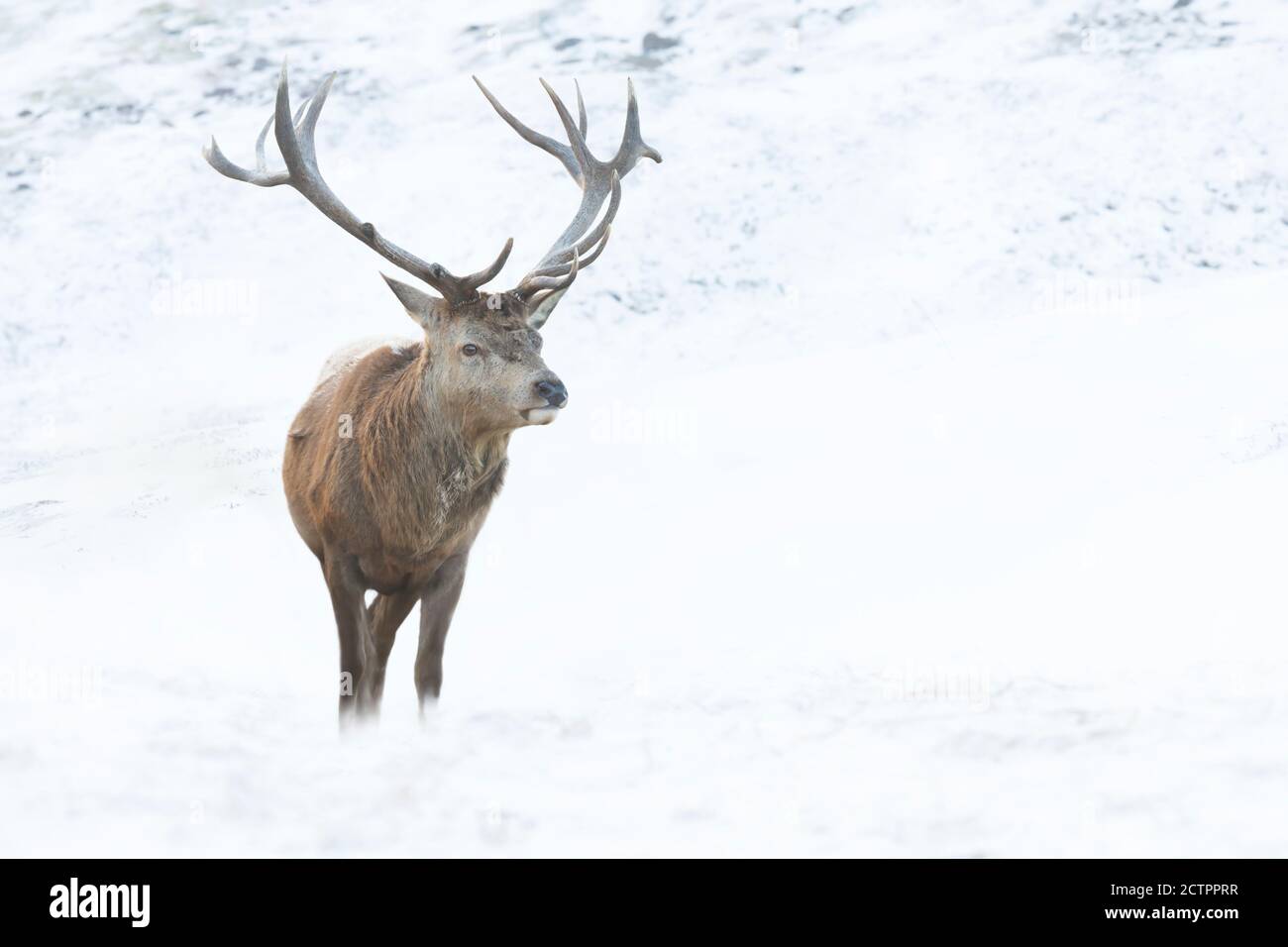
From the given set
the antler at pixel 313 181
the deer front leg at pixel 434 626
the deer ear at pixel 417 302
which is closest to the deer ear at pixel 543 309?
the antler at pixel 313 181

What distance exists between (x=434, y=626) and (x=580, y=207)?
2209mm

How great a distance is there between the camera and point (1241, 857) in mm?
4727

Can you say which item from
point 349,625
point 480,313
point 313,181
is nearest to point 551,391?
point 480,313

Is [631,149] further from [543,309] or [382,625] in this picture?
[382,625]

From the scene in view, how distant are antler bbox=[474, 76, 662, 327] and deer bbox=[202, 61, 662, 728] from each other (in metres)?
0.02

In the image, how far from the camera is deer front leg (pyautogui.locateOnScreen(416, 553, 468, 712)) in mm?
7133

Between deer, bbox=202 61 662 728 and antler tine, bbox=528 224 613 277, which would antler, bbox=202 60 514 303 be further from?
antler tine, bbox=528 224 613 277

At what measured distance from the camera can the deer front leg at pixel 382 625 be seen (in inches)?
286

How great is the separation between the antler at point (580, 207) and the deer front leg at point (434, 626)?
3.83 feet

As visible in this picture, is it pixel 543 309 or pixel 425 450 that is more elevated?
pixel 543 309

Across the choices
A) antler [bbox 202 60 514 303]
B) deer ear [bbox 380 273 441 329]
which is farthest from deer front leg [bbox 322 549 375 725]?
antler [bbox 202 60 514 303]

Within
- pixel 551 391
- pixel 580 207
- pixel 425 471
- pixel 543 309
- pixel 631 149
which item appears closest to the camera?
pixel 551 391

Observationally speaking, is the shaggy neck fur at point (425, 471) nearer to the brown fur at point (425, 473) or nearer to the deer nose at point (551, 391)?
the brown fur at point (425, 473)

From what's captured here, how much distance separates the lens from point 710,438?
13961 millimetres
